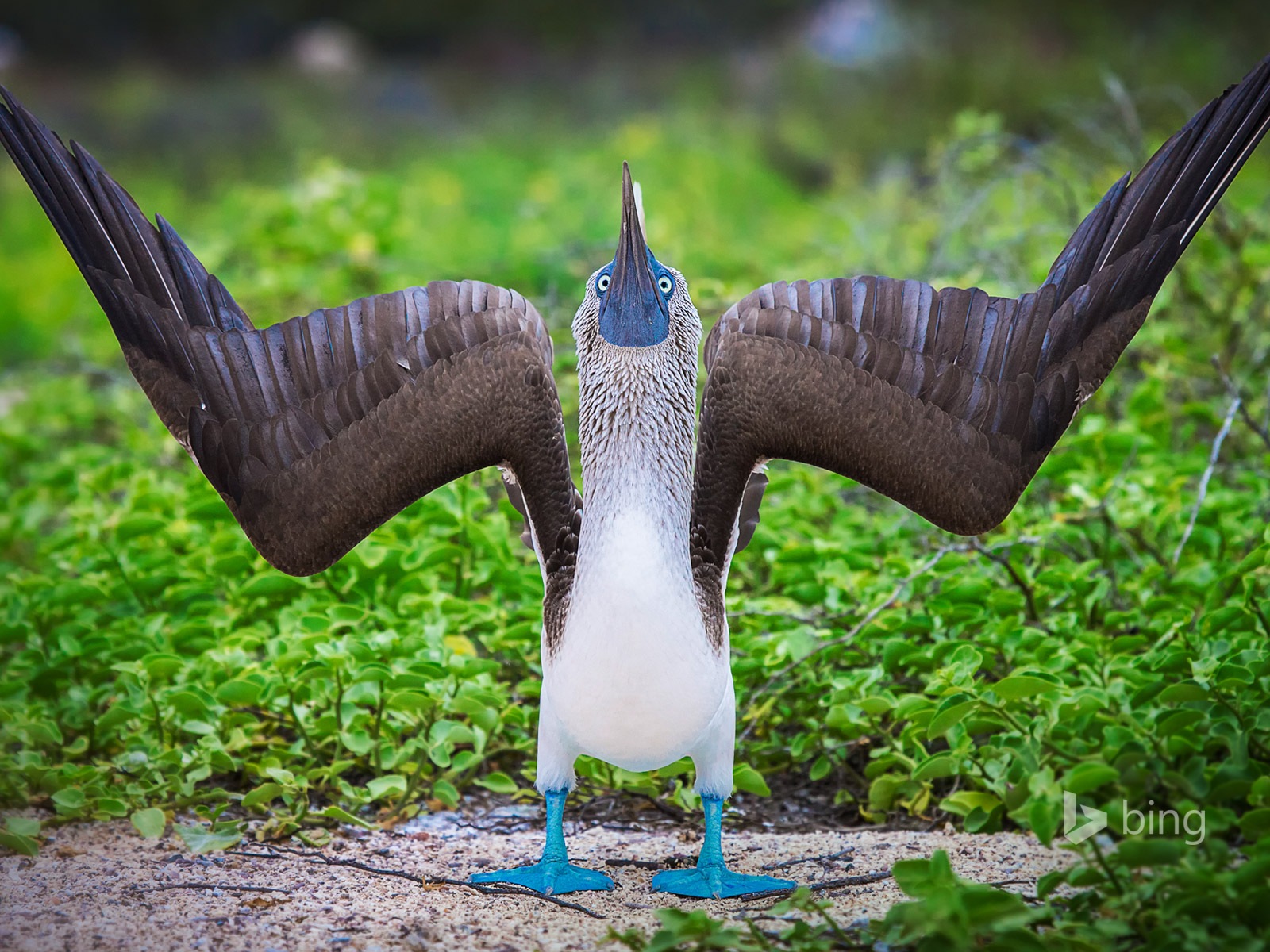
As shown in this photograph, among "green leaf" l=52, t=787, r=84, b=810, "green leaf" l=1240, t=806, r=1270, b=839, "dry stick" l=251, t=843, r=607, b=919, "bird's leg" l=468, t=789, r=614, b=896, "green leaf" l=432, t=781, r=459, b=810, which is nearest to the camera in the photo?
"green leaf" l=1240, t=806, r=1270, b=839

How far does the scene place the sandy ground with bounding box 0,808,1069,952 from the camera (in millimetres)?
3035

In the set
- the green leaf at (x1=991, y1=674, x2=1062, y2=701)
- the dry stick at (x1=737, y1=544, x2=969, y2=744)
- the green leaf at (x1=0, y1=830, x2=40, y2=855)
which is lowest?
the green leaf at (x1=0, y1=830, x2=40, y2=855)

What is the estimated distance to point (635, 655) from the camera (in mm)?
3029

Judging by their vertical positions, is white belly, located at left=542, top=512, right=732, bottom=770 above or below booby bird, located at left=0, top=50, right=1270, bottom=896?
below

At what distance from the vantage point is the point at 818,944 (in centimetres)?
269

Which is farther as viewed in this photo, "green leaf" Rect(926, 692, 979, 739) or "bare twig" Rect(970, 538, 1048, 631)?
"bare twig" Rect(970, 538, 1048, 631)

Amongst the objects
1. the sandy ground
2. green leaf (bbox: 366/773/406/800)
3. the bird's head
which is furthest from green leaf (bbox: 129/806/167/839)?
the bird's head

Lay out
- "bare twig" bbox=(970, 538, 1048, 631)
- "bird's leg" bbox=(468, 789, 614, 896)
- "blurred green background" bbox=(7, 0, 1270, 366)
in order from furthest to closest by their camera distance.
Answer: "blurred green background" bbox=(7, 0, 1270, 366), "bare twig" bbox=(970, 538, 1048, 631), "bird's leg" bbox=(468, 789, 614, 896)

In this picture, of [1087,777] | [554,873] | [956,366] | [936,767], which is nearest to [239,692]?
[554,873]

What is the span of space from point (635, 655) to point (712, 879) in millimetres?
716

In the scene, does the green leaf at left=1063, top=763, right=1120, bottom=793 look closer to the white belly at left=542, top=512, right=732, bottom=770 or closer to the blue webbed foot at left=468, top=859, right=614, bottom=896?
the white belly at left=542, top=512, right=732, bottom=770

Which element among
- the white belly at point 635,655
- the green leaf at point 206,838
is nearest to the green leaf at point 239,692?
the green leaf at point 206,838

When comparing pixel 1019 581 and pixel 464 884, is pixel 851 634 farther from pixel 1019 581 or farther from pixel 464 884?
pixel 464 884

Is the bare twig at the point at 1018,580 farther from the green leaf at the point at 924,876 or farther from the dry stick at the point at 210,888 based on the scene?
the dry stick at the point at 210,888
